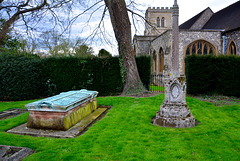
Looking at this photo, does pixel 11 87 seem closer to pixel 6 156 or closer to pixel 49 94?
pixel 49 94

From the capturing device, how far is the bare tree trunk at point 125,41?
9078 millimetres

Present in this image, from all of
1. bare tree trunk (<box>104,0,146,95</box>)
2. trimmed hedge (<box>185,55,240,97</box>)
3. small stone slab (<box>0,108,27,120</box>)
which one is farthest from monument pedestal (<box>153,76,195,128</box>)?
trimmed hedge (<box>185,55,240,97</box>)

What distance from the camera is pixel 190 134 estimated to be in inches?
154

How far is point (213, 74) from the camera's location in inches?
389

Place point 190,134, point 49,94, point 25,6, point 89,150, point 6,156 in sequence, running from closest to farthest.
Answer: point 6,156, point 89,150, point 190,134, point 49,94, point 25,6

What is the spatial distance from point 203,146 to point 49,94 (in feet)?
31.5

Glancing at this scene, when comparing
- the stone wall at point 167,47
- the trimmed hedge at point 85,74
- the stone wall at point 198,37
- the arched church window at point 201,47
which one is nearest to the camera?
the trimmed hedge at point 85,74

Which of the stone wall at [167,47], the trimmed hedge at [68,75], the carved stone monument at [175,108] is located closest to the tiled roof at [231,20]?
the stone wall at [167,47]

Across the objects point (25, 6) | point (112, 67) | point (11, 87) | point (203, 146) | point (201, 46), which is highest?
point (25, 6)

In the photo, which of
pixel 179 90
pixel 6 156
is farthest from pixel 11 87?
pixel 179 90

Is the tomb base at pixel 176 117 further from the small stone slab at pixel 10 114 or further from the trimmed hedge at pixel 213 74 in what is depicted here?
the trimmed hedge at pixel 213 74

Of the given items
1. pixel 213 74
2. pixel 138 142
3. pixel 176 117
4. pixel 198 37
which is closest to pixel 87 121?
pixel 138 142

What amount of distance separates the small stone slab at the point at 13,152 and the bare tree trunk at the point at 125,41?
257 inches

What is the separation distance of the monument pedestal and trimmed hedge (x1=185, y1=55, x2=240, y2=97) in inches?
236
